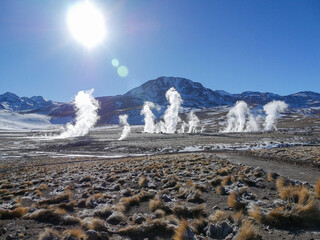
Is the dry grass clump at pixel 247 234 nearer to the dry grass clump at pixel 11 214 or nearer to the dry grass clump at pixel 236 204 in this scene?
the dry grass clump at pixel 236 204

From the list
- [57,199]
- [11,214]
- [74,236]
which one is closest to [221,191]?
[74,236]

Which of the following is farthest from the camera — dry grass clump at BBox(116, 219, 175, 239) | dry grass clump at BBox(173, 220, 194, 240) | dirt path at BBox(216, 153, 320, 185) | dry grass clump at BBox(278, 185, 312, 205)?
dirt path at BBox(216, 153, 320, 185)

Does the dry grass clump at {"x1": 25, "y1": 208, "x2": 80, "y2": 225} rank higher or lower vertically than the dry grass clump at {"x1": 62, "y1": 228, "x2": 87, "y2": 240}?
lower

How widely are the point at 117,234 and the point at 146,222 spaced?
37.9 inches

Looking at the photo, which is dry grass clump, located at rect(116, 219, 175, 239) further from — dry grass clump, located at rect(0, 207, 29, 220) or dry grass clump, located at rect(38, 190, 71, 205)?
dry grass clump, located at rect(38, 190, 71, 205)

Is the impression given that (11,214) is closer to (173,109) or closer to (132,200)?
(132,200)

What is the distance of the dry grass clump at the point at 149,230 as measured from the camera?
19.5 ft

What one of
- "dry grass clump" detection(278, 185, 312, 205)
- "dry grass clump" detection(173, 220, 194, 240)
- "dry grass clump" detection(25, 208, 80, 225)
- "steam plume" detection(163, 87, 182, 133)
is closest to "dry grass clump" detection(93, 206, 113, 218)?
"dry grass clump" detection(25, 208, 80, 225)

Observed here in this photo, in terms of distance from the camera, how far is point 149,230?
6.15 meters

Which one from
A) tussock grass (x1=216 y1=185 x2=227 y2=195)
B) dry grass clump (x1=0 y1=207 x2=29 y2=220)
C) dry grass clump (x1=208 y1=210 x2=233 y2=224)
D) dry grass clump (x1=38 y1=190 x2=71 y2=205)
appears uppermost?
dry grass clump (x1=208 y1=210 x2=233 y2=224)

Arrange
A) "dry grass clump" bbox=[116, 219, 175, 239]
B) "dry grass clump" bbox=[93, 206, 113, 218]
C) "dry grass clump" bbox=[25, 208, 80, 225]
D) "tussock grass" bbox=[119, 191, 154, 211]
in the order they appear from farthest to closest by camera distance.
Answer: "tussock grass" bbox=[119, 191, 154, 211] → "dry grass clump" bbox=[93, 206, 113, 218] → "dry grass clump" bbox=[25, 208, 80, 225] → "dry grass clump" bbox=[116, 219, 175, 239]

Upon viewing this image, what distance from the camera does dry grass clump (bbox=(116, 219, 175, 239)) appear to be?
5.94 metres

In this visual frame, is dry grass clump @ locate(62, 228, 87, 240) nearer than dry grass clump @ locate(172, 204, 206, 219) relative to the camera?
Yes

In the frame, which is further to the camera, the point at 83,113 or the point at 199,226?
the point at 83,113
